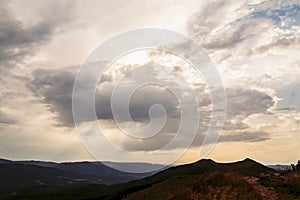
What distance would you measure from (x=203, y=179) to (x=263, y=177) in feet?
22.2

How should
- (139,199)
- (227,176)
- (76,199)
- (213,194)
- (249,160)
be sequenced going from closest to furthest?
(213,194), (227,176), (139,199), (249,160), (76,199)

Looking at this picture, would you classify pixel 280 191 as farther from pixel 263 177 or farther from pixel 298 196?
pixel 263 177

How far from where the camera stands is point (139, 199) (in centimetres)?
4641

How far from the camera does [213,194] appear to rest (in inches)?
1359

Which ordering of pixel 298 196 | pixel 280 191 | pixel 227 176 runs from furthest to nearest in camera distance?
pixel 227 176 < pixel 280 191 < pixel 298 196

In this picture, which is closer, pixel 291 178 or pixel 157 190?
pixel 291 178

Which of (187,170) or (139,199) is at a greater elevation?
(187,170)

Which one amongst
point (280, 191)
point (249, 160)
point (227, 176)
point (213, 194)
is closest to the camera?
point (280, 191)

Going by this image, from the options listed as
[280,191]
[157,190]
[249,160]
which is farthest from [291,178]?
[249,160]

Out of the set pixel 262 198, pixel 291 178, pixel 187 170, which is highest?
pixel 187 170

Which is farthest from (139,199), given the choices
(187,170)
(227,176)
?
(187,170)

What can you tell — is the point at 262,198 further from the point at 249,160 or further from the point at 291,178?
the point at 249,160

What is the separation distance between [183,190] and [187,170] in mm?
112540

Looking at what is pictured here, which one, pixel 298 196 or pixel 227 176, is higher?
pixel 227 176
